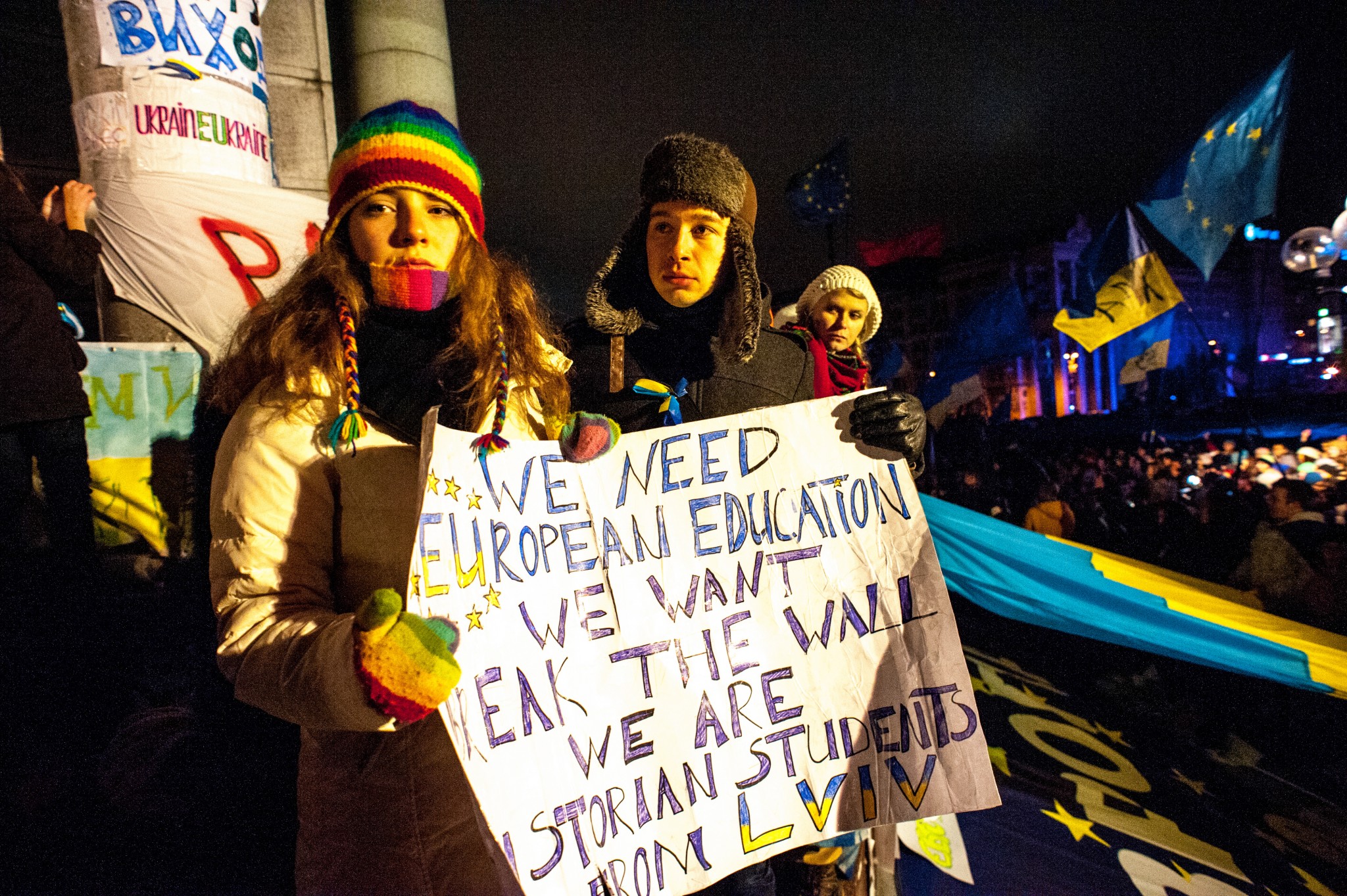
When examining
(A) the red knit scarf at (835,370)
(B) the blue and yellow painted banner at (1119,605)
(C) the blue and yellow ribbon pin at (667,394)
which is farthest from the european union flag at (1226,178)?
(C) the blue and yellow ribbon pin at (667,394)

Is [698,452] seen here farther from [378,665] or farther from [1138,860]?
[1138,860]

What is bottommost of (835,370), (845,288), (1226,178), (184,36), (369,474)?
(369,474)

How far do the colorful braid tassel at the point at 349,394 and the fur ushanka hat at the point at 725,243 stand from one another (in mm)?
675

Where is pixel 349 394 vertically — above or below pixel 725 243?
below

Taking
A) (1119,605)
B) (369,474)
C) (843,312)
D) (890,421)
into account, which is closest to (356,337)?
(369,474)

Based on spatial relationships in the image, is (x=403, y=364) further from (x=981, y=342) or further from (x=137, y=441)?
(x=981, y=342)

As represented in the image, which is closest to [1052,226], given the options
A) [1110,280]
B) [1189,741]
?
[1110,280]

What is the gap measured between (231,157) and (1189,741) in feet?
19.8

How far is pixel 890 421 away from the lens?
1616mm

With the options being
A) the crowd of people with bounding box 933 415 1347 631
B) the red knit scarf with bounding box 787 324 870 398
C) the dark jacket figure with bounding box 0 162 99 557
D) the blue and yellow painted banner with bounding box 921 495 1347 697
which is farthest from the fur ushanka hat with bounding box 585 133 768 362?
the crowd of people with bounding box 933 415 1347 631

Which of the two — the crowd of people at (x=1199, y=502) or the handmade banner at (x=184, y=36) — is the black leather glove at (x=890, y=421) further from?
the crowd of people at (x=1199, y=502)

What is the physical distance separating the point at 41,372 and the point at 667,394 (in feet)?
7.42

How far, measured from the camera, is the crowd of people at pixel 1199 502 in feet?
14.2

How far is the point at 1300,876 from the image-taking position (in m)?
2.66
